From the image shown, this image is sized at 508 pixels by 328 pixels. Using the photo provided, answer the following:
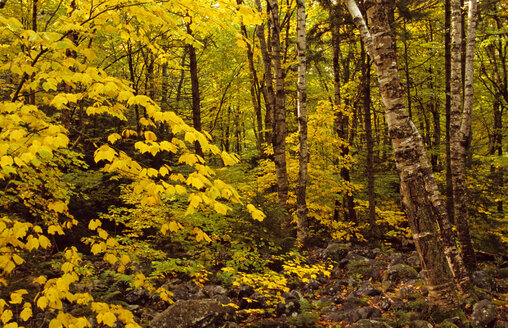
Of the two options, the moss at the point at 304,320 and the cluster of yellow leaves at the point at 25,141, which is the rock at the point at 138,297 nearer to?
the moss at the point at 304,320

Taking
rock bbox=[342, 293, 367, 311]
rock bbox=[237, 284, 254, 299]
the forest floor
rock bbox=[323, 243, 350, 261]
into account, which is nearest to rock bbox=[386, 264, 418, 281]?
the forest floor

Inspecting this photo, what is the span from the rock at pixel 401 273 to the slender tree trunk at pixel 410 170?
7.94 ft

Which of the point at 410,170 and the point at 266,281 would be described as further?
the point at 266,281

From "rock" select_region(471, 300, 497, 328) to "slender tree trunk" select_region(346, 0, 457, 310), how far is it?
0.34 metres

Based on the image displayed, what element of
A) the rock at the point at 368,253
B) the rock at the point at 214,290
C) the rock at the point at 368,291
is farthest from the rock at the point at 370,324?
the rock at the point at 368,253

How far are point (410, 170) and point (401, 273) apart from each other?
3635 millimetres

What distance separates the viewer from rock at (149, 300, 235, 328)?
4575mm

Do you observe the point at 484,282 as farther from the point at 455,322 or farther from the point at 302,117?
the point at 302,117

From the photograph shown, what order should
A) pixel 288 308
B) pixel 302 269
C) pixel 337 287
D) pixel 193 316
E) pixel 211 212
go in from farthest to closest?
pixel 211 212, pixel 337 287, pixel 288 308, pixel 302 269, pixel 193 316

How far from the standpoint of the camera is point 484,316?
4309 mm

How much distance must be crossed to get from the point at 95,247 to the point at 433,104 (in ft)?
55.0

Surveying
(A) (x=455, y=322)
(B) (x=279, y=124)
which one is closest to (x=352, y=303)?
(A) (x=455, y=322)

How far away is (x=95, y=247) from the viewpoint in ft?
10.5

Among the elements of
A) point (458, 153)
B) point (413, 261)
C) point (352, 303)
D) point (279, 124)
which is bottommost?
point (413, 261)
